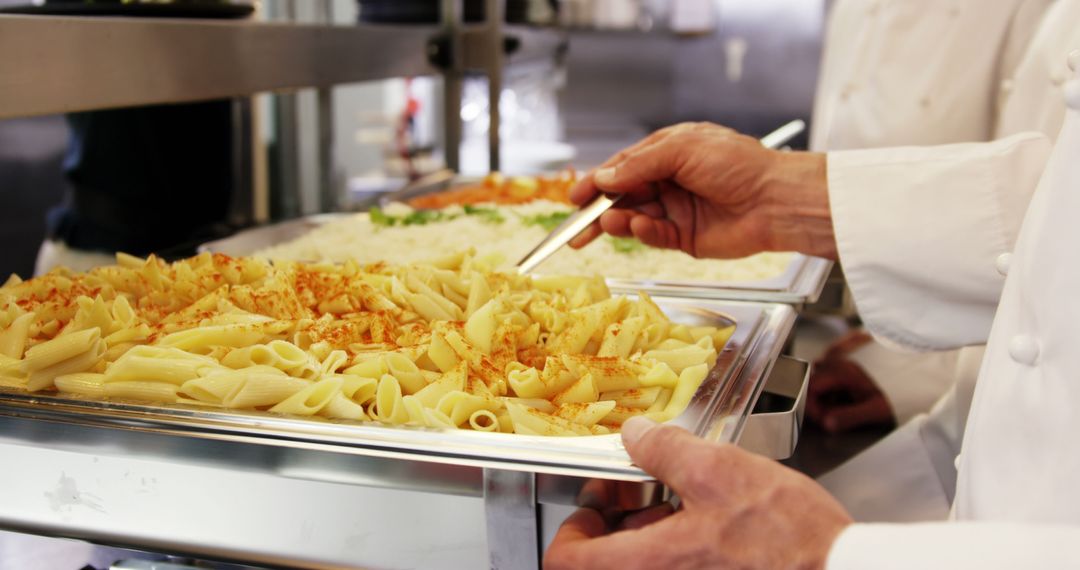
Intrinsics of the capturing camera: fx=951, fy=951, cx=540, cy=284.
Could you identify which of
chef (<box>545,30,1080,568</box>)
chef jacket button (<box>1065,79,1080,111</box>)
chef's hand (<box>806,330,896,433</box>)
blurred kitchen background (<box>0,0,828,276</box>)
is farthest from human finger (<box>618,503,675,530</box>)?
blurred kitchen background (<box>0,0,828,276</box>)

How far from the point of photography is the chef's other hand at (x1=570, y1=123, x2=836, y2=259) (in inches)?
48.7

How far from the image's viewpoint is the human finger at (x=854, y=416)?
2.26 meters

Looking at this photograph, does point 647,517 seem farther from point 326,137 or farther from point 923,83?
point 923,83

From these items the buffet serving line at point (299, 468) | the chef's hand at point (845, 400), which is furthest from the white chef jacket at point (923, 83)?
the buffet serving line at point (299, 468)

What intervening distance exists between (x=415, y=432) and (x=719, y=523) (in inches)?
9.1

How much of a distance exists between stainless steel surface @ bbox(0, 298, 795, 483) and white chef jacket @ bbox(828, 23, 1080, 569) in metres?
0.16

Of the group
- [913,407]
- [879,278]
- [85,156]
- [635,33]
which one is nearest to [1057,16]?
[879,278]

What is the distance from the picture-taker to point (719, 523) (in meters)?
0.62

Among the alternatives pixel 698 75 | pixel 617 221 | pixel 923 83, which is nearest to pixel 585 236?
pixel 617 221

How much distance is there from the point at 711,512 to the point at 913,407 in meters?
1.94

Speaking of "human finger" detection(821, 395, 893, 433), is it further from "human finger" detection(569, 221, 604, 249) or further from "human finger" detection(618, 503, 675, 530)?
"human finger" detection(618, 503, 675, 530)

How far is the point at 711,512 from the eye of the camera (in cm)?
62

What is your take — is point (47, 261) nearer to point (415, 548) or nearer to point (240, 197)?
point (240, 197)

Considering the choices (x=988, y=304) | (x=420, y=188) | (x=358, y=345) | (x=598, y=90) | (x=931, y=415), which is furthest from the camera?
(x=598, y=90)
